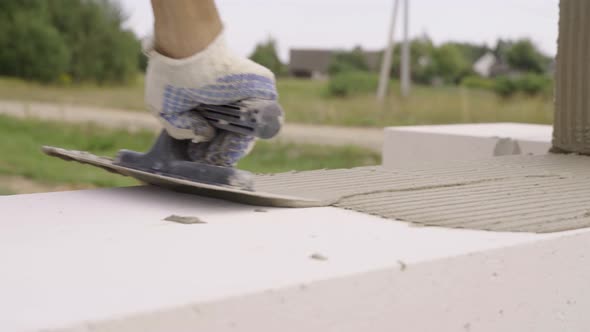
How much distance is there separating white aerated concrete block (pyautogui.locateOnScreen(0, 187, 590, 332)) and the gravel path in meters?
5.34

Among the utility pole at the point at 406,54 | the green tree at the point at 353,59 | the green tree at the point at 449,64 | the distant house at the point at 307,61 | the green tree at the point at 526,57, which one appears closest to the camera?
the utility pole at the point at 406,54

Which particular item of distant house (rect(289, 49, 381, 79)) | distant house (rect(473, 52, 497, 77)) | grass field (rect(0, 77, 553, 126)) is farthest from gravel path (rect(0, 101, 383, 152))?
distant house (rect(473, 52, 497, 77))

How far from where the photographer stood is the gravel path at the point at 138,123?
24.6 ft

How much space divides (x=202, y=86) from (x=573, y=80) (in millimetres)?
1532

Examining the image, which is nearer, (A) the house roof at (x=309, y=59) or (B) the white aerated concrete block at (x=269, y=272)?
(B) the white aerated concrete block at (x=269, y=272)

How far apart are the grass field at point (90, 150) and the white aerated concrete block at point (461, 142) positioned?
75.2 inches

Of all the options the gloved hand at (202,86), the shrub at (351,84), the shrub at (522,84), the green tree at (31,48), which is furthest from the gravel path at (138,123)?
the shrub at (522,84)

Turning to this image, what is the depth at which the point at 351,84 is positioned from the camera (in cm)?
1831

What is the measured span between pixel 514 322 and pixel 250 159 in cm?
488

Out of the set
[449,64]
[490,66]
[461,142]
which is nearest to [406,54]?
[461,142]

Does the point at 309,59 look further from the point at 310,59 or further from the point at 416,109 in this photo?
the point at 416,109

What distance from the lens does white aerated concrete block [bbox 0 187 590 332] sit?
2.95ft

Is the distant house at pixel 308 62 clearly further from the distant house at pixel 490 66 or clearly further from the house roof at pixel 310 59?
the distant house at pixel 490 66

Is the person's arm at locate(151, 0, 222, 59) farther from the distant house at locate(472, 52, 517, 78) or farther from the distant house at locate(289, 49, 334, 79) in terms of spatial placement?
the distant house at locate(472, 52, 517, 78)
